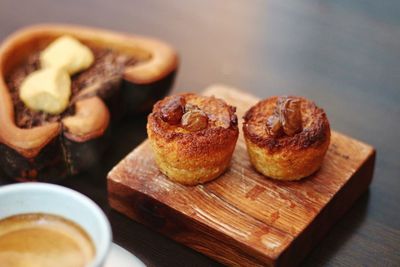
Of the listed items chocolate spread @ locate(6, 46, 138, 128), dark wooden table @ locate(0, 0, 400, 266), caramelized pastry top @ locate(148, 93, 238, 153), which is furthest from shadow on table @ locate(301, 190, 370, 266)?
chocolate spread @ locate(6, 46, 138, 128)

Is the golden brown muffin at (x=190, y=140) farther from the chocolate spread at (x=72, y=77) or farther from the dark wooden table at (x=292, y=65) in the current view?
the chocolate spread at (x=72, y=77)

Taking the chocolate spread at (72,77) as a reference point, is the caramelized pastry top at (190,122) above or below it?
above

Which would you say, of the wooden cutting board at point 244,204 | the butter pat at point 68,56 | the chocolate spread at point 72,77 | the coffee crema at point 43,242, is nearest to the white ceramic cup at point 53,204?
the coffee crema at point 43,242

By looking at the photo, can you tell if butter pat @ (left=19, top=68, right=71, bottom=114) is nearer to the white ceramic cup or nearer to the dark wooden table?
the dark wooden table

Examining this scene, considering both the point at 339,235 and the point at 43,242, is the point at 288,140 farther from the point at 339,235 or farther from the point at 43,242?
the point at 43,242

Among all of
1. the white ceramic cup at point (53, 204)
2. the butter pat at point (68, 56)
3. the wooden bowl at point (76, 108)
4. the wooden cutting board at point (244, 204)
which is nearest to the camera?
the white ceramic cup at point (53, 204)

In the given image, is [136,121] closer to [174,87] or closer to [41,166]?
[174,87]

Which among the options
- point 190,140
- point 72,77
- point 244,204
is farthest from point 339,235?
point 72,77
